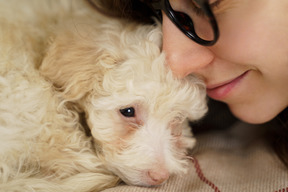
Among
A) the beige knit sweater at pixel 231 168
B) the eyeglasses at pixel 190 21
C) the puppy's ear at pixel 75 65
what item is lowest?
the beige knit sweater at pixel 231 168

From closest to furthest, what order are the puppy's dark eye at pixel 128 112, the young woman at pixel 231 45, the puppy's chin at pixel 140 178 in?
the young woman at pixel 231 45 < the puppy's chin at pixel 140 178 < the puppy's dark eye at pixel 128 112

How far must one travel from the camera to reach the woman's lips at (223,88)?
57.6 inches

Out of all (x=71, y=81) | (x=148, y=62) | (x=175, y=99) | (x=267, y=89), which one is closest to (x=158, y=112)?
(x=175, y=99)

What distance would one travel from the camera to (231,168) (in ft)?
4.89

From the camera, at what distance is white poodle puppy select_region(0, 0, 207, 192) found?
129cm

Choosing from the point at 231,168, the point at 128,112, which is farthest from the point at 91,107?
the point at 231,168

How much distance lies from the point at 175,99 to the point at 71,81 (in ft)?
1.33

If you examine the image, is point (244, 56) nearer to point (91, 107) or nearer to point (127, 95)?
point (127, 95)

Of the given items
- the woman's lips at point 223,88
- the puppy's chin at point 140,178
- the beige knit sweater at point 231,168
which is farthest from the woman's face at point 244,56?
the puppy's chin at point 140,178

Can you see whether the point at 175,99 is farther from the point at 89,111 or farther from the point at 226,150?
the point at 226,150

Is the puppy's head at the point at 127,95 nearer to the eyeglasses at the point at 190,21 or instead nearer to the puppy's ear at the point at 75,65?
the puppy's ear at the point at 75,65

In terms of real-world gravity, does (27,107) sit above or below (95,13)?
below

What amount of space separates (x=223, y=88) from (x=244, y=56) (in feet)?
0.87

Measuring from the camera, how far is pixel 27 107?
4.38 ft
